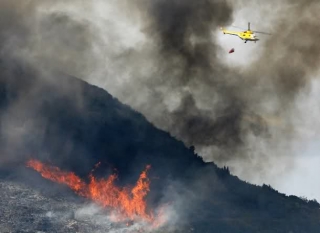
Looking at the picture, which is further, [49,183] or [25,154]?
[25,154]

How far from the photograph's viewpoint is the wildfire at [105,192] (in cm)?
18175

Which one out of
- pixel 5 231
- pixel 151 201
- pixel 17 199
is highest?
pixel 151 201

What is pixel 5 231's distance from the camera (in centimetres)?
14525

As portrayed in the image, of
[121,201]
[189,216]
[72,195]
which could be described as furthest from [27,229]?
[189,216]

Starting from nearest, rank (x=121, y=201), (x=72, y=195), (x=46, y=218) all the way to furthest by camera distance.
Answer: (x=46, y=218) → (x=72, y=195) → (x=121, y=201)

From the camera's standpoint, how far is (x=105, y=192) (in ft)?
628

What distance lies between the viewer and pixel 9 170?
18062cm

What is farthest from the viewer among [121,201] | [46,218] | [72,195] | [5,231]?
[121,201]

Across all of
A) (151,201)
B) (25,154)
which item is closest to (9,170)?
(25,154)

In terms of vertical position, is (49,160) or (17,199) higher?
(49,160)

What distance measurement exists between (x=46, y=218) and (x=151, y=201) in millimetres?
46981

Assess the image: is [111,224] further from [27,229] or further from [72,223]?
[27,229]

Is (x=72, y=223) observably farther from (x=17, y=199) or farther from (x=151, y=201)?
(x=151, y=201)

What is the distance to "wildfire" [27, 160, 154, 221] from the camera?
181750mm
